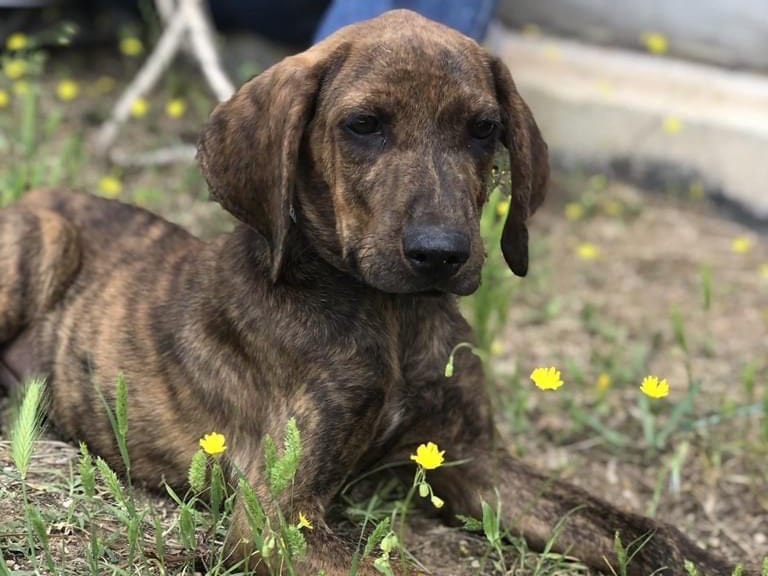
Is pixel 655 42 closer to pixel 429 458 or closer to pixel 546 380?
pixel 546 380

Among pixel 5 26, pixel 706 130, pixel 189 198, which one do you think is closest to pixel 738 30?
pixel 706 130

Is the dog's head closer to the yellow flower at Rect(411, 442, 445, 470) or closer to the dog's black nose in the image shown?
the dog's black nose

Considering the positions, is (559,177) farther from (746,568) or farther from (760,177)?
(746,568)

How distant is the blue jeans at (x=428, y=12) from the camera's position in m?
5.14

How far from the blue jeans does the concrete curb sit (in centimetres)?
140

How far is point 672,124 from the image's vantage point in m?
6.42

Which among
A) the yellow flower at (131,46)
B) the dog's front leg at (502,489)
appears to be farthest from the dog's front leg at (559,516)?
the yellow flower at (131,46)

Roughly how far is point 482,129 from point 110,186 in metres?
2.95

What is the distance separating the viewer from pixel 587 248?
5.71 m

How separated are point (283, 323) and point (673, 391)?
2189mm

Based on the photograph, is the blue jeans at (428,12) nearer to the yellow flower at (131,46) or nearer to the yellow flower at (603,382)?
the yellow flower at (603,382)

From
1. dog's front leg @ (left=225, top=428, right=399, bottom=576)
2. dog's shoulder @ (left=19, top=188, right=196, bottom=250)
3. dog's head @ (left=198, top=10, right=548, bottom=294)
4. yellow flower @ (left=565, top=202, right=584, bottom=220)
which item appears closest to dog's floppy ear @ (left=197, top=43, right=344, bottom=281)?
dog's head @ (left=198, top=10, right=548, bottom=294)

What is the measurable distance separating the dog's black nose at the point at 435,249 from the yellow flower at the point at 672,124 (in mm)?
3833

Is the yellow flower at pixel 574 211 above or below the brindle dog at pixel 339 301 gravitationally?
below
